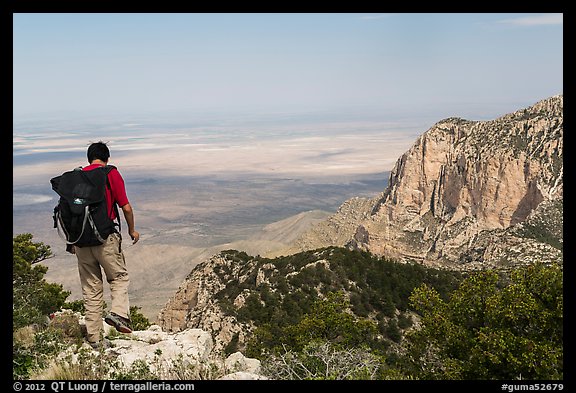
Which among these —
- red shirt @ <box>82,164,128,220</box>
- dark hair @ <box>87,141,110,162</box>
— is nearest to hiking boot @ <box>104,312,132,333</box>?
red shirt @ <box>82,164,128,220</box>

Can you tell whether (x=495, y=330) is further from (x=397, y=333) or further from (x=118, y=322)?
(x=397, y=333)

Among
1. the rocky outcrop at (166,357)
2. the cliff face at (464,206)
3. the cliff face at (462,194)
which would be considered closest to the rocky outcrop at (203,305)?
the cliff face at (464,206)

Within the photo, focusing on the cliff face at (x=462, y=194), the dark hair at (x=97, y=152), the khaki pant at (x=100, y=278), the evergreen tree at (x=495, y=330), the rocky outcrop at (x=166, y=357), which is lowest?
the cliff face at (x=462, y=194)

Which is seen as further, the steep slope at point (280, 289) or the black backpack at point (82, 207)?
the steep slope at point (280, 289)

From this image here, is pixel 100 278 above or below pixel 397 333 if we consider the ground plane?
above

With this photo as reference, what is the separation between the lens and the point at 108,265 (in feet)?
18.8

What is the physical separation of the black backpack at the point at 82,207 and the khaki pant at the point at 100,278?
0.24 meters

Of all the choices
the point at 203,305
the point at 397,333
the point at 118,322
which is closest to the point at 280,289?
the point at 203,305

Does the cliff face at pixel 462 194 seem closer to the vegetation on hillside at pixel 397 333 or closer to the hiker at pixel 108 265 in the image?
the vegetation on hillside at pixel 397 333

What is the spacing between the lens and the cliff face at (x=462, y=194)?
7369 cm

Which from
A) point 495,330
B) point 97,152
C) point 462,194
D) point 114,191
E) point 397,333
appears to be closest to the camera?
point 114,191

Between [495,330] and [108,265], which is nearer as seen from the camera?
[108,265]

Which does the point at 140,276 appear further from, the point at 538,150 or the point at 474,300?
the point at 538,150

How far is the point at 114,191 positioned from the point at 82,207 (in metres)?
0.42
